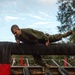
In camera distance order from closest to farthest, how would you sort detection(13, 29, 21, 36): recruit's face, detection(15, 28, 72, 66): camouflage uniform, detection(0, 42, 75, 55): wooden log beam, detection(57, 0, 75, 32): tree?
detection(13, 29, 21, 36): recruit's face
detection(0, 42, 75, 55): wooden log beam
detection(15, 28, 72, 66): camouflage uniform
detection(57, 0, 75, 32): tree

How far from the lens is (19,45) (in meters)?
5.77

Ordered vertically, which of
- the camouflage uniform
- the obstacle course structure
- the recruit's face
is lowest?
the obstacle course structure

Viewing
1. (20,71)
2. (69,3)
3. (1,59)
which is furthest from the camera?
(69,3)

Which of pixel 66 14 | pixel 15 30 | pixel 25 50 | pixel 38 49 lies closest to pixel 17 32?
pixel 15 30

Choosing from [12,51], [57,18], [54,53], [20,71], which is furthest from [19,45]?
[57,18]

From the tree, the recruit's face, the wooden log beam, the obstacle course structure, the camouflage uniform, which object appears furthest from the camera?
the tree

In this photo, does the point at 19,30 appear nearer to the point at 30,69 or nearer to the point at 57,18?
the point at 30,69

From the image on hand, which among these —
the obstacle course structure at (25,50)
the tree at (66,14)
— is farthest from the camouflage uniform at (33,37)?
the tree at (66,14)

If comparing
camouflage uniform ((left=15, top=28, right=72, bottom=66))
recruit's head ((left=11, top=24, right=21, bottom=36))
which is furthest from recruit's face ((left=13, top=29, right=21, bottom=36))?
camouflage uniform ((left=15, top=28, right=72, bottom=66))

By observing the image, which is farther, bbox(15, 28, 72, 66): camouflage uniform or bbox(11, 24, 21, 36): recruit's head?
bbox(15, 28, 72, 66): camouflage uniform

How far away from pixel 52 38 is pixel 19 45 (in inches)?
30.3

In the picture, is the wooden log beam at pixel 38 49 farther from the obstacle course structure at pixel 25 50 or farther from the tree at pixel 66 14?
the tree at pixel 66 14

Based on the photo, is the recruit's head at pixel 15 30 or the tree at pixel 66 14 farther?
the tree at pixel 66 14

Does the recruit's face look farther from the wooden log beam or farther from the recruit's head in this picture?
the wooden log beam
